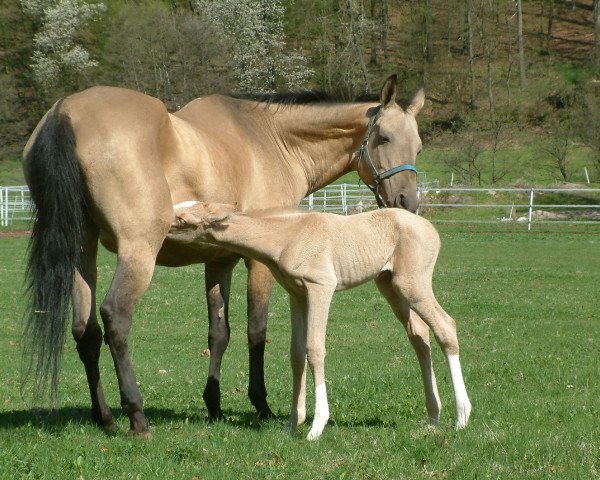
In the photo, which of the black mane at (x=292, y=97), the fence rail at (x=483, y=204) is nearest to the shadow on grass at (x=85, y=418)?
the black mane at (x=292, y=97)

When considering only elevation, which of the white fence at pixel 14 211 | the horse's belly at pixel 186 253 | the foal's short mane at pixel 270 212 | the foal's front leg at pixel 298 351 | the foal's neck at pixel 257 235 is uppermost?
the foal's short mane at pixel 270 212

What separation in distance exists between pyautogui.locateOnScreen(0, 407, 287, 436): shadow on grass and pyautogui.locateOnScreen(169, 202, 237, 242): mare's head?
1653mm

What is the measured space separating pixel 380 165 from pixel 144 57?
3994 cm

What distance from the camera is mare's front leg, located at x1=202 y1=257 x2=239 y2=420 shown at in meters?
7.65

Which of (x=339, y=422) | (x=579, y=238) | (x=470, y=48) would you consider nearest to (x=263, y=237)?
(x=339, y=422)

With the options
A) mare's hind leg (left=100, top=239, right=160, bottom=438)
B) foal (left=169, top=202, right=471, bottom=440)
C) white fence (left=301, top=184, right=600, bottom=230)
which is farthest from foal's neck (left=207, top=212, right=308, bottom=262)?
white fence (left=301, top=184, right=600, bottom=230)

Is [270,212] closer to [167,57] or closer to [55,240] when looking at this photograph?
[55,240]

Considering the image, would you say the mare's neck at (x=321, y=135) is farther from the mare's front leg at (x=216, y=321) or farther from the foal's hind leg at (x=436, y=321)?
the foal's hind leg at (x=436, y=321)

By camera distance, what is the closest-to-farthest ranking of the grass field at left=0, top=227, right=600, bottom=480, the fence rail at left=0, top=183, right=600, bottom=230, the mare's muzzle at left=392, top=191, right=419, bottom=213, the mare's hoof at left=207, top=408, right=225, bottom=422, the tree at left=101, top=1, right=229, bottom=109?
1. the grass field at left=0, top=227, right=600, bottom=480
2. the mare's hoof at left=207, top=408, right=225, bottom=422
3. the mare's muzzle at left=392, top=191, right=419, bottom=213
4. the fence rail at left=0, top=183, right=600, bottom=230
5. the tree at left=101, top=1, right=229, bottom=109

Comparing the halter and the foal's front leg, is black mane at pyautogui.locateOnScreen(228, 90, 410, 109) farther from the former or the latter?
the foal's front leg

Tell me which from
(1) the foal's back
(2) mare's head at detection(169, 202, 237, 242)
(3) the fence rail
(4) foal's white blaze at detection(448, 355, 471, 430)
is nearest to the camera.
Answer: (2) mare's head at detection(169, 202, 237, 242)

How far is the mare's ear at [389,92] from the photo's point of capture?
8.32 m

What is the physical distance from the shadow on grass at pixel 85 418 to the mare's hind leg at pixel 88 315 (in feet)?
0.79

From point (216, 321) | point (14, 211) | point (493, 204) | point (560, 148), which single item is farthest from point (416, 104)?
point (560, 148)
